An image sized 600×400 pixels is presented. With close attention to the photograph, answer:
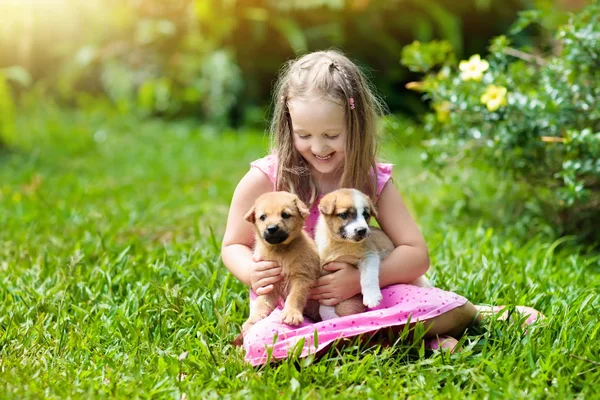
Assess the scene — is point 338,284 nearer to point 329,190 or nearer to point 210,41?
point 329,190

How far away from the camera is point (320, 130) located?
3.18 m

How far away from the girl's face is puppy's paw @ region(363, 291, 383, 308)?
0.61 meters

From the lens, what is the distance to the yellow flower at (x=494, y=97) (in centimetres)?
455

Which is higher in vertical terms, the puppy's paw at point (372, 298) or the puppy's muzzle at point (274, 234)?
the puppy's muzzle at point (274, 234)

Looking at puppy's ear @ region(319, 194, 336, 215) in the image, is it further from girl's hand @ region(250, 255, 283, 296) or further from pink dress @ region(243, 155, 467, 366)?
pink dress @ region(243, 155, 467, 366)

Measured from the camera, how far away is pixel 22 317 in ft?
11.3

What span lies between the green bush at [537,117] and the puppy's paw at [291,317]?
2.05 m

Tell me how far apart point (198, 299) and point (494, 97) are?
2.31 m

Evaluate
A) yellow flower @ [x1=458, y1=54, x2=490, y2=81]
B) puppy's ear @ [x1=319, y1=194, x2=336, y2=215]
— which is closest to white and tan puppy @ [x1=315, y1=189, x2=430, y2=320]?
puppy's ear @ [x1=319, y1=194, x2=336, y2=215]

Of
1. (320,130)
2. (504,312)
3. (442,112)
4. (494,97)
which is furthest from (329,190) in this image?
(442,112)

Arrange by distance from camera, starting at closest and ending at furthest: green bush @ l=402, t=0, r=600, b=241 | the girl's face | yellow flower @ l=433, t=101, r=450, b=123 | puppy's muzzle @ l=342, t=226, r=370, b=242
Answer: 1. puppy's muzzle @ l=342, t=226, r=370, b=242
2. the girl's face
3. green bush @ l=402, t=0, r=600, b=241
4. yellow flower @ l=433, t=101, r=450, b=123

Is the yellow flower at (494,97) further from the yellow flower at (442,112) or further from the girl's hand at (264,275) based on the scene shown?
the girl's hand at (264,275)

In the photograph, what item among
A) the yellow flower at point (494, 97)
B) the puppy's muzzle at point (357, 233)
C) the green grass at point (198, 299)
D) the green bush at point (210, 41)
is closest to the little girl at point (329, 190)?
the green grass at point (198, 299)

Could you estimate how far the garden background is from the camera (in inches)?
112
